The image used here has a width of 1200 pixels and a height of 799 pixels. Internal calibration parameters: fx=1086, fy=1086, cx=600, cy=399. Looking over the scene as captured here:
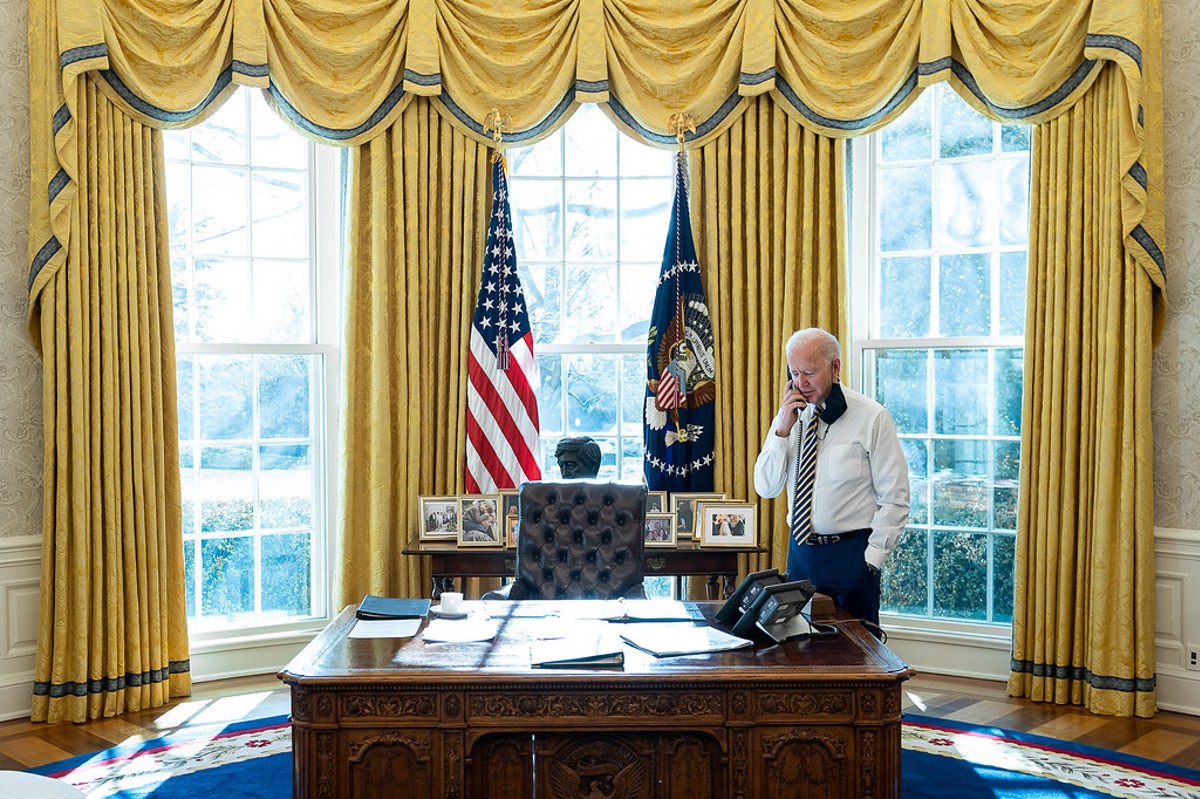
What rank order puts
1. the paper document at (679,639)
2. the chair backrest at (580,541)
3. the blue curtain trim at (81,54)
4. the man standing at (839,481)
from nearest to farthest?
1. the paper document at (679,639)
2. the man standing at (839,481)
3. the chair backrest at (580,541)
4. the blue curtain trim at (81,54)

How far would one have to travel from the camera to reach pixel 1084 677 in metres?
4.67

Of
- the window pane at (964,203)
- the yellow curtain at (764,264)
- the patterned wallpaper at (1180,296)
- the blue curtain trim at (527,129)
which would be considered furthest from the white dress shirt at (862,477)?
the blue curtain trim at (527,129)

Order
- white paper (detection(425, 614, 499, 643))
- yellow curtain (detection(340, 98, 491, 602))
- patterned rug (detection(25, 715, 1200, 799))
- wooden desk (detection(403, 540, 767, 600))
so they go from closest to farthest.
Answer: white paper (detection(425, 614, 499, 643))
patterned rug (detection(25, 715, 1200, 799))
wooden desk (detection(403, 540, 767, 600))
yellow curtain (detection(340, 98, 491, 602))

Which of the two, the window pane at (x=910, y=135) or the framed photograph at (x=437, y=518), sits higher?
the window pane at (x=910, y=135)

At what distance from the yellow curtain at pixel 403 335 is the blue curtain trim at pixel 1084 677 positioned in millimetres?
2685

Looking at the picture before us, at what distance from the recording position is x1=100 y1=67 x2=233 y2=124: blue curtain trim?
15.1 feet

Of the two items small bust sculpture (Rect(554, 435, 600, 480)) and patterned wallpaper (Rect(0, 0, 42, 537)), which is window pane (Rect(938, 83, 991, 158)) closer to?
small bust sculpture (Rect(554, 435, 600, 480))

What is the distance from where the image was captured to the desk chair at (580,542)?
4.02 m

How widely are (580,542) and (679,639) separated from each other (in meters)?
1.16

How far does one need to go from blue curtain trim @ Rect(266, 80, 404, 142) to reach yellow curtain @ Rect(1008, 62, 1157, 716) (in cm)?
291

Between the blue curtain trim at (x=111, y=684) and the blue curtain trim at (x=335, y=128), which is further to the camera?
the blue curtain trim at (x=335, y=128)

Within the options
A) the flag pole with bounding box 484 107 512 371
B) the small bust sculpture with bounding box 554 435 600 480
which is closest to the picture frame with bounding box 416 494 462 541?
the small bust sculpture with bounding box 554 435 600 480

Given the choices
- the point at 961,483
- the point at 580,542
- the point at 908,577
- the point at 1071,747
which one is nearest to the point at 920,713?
the point at 1071,747

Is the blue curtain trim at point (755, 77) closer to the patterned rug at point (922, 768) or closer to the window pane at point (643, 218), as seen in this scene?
the window pane at point (643, 218)
